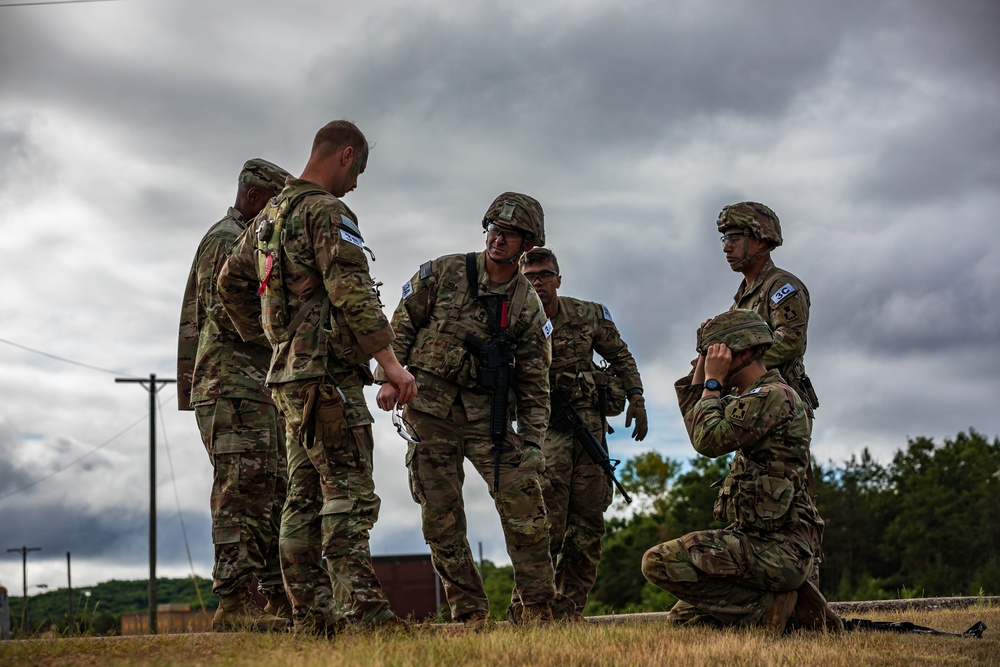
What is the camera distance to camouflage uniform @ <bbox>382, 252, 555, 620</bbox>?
7.42 metres

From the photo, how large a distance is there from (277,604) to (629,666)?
9.89ft

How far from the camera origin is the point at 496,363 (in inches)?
299

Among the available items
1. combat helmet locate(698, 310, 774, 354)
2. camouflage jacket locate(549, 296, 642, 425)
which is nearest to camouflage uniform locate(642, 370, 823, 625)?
combat helmet locate(698, 310, 774, 354)

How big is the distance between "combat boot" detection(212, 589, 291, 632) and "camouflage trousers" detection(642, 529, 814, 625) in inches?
93.7

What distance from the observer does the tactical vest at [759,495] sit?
21.5 feet

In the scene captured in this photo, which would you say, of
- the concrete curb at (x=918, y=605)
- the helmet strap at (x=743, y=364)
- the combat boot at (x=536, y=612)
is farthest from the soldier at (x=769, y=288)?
the concrete curb at (x=918, y=605)

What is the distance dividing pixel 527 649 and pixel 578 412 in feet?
13.9

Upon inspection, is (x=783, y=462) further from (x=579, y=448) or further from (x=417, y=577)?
(x=417, y=577)

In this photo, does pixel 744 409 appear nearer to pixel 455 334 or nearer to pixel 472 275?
pixel 455 334

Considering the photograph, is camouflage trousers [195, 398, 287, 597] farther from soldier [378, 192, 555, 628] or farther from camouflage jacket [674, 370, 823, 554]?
camouflage jacket [674, 370, 823, 554]

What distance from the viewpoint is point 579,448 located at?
927 centimetres

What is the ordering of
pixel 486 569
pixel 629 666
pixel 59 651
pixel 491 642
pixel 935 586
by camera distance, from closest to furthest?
pixel 629 666
pixel 491 642
pixel 59 651
pixel 935 586
pixel 486 569

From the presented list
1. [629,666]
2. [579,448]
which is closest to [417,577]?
[579,448]

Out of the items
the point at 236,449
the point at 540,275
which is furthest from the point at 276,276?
the point at 540,275
